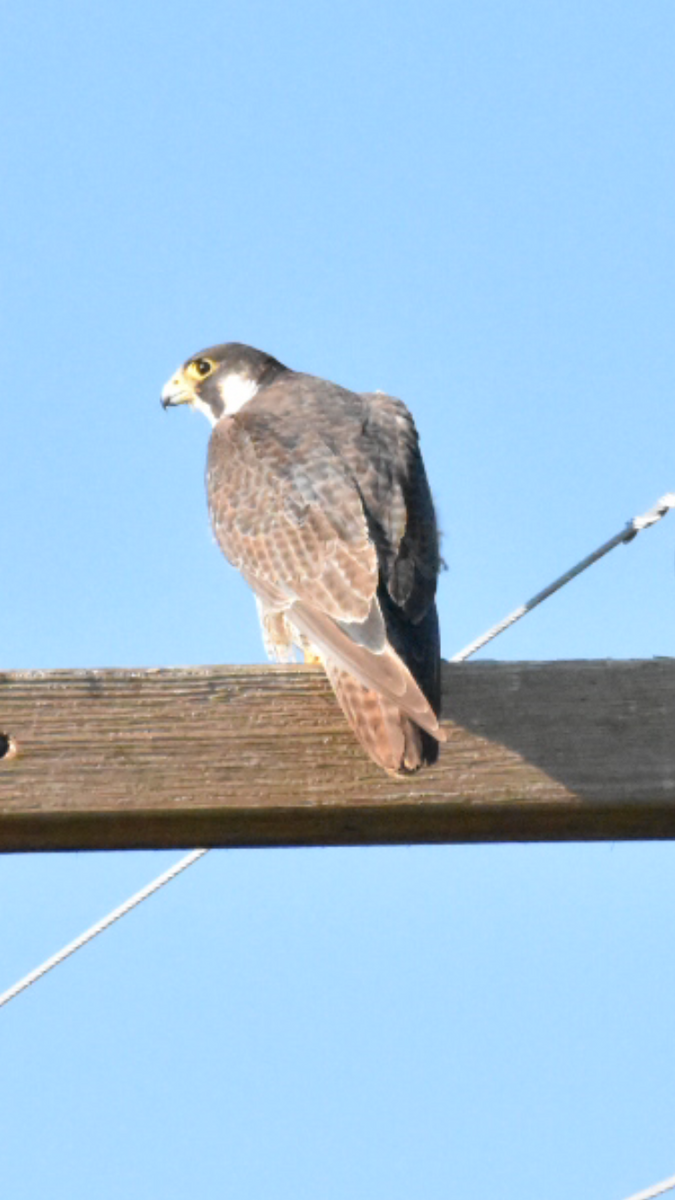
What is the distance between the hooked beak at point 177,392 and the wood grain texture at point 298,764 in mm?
3508

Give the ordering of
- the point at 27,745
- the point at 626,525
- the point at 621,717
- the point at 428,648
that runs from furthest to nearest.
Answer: the point at 626,525 < the point at 428,648 < the point at 621,717 < the point at 27,745

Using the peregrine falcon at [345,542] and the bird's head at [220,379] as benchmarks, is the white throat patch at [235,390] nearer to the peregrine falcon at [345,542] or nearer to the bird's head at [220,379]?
the bird's head at [220,379]

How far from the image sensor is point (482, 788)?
7.13 feet

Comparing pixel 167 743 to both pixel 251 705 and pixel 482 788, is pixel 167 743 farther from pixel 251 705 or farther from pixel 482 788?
pixel 482 788

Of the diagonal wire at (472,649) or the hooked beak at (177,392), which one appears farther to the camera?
the hooked beak at (177,392)

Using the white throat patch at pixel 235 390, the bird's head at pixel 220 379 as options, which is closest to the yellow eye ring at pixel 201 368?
the bird's head at pixel 220 379

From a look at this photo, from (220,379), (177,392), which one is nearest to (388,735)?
(220,379)

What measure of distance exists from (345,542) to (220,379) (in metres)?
2.35

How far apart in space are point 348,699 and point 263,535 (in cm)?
143

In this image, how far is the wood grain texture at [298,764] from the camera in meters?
2.11

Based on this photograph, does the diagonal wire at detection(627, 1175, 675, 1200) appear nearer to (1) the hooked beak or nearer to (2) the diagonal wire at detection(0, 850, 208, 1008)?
(2) the diagonal wire at detection(0, 850, 208, 1008)

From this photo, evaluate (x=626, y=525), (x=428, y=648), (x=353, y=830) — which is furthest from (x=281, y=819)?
(x=626, y=525)

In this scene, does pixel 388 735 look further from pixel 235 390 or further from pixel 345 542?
pixel 235 390

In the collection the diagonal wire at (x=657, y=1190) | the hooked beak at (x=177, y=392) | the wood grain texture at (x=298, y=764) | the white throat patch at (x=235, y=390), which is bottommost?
the diagonal wire at (x=657, y=1190)
